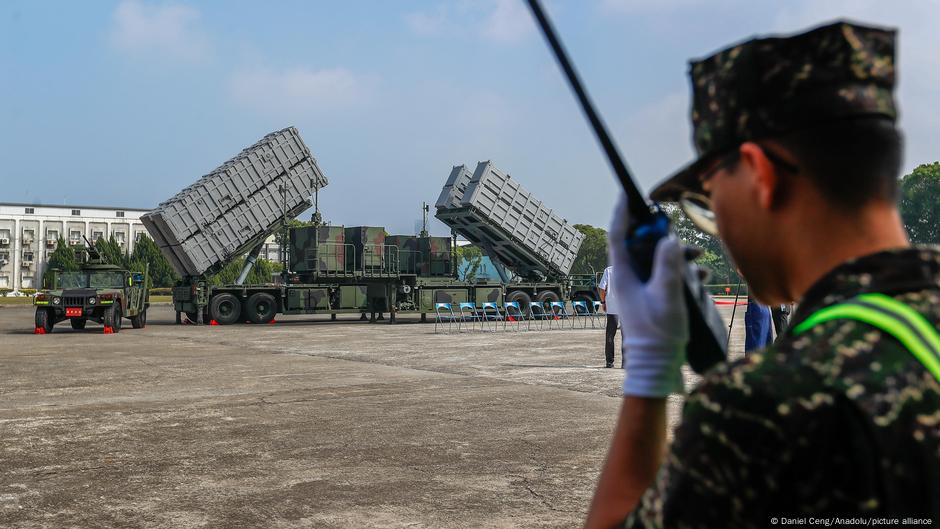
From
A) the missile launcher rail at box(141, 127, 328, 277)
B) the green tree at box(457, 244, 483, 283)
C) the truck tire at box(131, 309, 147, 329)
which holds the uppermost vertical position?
the missile launcher rail at box(141, 127, 328, 277)

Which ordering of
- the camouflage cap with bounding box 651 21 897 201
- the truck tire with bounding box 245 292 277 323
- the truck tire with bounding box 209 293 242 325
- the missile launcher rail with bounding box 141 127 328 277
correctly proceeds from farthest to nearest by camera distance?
the truck tire with bounding box 245 292 277 323, the truck tire with bounding box 209 293 242 325, the missile launcher rail with bounding box 141 127 328 277, the camouflage cap with bounding box 651 21 897 201

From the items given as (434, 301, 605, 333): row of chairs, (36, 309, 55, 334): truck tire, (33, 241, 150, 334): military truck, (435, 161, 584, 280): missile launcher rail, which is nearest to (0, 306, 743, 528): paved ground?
(33, 241, 150, 334): military truck

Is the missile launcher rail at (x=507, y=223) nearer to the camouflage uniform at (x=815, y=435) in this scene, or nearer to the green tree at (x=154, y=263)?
the camouflage uniform at (x=815, y=435)

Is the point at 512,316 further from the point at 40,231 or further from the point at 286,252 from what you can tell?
the point at 40,231

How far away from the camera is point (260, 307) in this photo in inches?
963

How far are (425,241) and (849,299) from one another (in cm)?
2582

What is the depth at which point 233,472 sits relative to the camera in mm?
5098

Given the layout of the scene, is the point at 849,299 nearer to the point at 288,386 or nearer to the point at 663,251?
the point at 663,251

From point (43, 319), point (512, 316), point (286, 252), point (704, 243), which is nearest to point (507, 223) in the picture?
point (512, 316)

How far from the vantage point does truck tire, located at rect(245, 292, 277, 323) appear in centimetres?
2416

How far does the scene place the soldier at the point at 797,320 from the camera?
0.88 meters

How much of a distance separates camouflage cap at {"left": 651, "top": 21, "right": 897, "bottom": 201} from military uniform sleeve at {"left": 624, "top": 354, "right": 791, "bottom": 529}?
1.10ft

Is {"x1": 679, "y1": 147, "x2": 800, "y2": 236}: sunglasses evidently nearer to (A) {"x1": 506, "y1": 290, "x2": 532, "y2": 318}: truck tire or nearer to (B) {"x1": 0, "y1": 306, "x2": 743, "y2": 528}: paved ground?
(B) {"x1": 0, "y1": 306, "x2": 743, "y2": 528}: paved ground

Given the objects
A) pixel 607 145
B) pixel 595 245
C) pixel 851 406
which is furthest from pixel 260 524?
pixel 595 245
